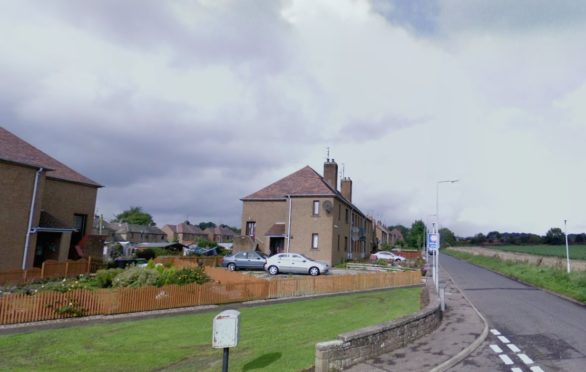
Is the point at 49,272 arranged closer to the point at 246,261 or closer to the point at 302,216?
the point at 246,261

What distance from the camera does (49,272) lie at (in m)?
22.0

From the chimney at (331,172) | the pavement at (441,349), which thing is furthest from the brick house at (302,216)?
→ the pavement at (441,349)

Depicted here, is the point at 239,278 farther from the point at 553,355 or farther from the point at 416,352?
the point at 553,355

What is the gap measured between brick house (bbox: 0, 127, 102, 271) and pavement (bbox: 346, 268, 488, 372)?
75.3 feet

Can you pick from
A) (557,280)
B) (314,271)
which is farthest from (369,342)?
(557,280)

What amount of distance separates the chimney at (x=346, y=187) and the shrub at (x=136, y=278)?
3682 centimetres

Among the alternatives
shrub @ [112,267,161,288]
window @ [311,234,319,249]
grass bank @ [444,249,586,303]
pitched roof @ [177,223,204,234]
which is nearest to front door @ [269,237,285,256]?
window @ [311,234,319,249]

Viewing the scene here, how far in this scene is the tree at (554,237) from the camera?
5016 inches

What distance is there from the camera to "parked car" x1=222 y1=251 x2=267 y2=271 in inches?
1180

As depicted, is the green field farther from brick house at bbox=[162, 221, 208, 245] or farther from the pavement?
brick house at bbox=[162, 221, 208, 245]

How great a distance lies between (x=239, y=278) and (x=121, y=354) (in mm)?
11340

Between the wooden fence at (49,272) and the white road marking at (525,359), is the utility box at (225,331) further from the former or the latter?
the wooden fence at (49,272)

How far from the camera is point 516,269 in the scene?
35.0 meters

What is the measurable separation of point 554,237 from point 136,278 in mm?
147351
